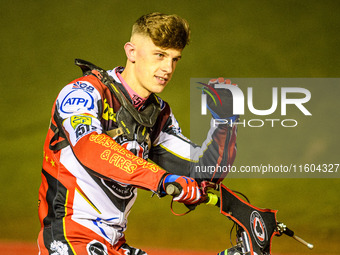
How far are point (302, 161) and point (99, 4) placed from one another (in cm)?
179

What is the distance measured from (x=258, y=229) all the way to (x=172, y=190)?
427 mm

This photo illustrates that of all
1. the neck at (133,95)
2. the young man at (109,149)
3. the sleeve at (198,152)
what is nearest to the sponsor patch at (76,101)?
the young man at (109,149)

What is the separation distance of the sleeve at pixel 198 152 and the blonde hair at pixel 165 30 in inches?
13.7

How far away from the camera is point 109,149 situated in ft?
5.53

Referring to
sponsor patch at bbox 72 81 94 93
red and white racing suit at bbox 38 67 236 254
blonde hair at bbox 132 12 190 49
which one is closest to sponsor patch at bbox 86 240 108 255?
red and white racing suit at bbox 38 67 236 254

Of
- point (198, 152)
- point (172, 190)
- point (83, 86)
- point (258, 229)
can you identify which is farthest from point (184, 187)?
point (198, 152)

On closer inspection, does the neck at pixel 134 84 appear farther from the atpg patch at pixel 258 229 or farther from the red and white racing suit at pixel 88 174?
the atpg patch at pixel 258 229

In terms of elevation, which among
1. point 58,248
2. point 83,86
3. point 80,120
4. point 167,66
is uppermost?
point 167,66

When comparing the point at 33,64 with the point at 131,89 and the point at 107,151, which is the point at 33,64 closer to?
the point at 131,89

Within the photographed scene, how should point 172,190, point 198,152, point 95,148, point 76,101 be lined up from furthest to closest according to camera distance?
point 198,152
point 76,101
point 95,148
point 172,190

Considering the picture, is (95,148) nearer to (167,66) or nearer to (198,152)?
(167,66)

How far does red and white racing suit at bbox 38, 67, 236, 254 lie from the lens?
1.69 metres

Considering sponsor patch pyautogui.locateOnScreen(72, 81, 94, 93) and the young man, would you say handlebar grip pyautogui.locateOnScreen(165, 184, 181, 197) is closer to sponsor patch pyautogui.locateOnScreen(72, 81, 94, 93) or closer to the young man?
the young man

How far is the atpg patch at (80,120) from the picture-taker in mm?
1753
